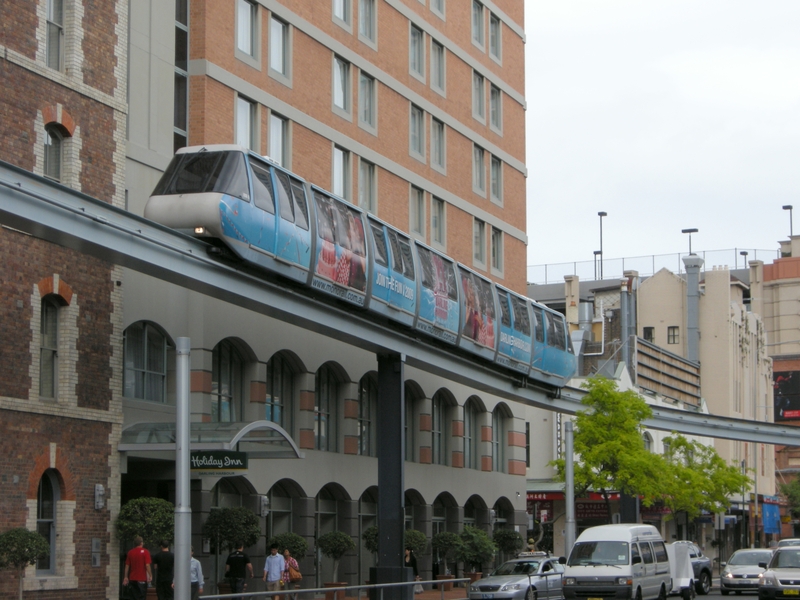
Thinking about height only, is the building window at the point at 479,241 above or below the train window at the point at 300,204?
above

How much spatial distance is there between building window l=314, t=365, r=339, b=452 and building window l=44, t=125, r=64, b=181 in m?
12.7

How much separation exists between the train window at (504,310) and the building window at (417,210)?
578 cm

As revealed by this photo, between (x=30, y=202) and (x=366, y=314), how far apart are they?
1229 cm

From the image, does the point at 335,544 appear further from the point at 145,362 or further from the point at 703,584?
the point at 703,584

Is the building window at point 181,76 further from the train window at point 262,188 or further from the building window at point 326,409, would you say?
the building window at point 326,409

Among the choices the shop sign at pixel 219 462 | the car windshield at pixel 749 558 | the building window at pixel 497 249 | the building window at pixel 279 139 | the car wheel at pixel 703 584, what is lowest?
the car wheel at pixel 703 584

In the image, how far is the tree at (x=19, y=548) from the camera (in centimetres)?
2297

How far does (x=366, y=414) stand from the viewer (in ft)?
132

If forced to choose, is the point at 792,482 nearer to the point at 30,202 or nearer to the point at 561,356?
the point at 561,356

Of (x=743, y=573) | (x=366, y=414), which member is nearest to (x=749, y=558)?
(x=743, y=573)

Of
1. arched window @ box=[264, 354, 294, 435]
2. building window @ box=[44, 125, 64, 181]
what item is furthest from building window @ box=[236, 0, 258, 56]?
building window @ box=[44, 125, 64, 181]

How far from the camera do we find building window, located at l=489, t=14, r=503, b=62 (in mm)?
51812

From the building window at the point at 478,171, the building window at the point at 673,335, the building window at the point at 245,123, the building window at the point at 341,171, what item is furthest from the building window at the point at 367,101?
the building window at the point at 673,335

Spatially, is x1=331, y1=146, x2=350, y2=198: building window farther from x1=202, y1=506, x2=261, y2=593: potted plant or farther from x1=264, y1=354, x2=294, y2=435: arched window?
x1=202, y1=506, x2=261, y2=593: potted plant
